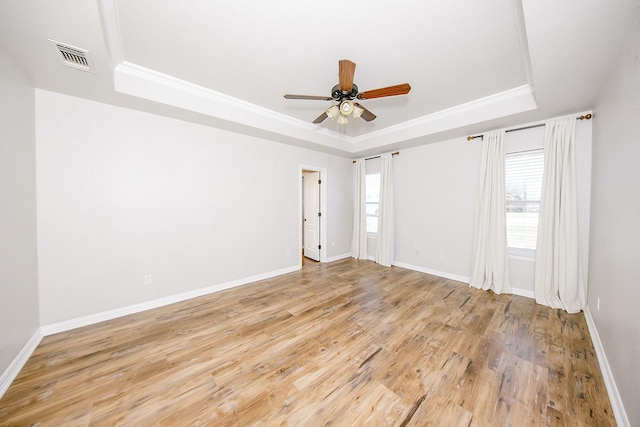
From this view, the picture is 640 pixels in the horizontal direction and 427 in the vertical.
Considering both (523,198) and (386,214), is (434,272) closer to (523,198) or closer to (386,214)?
(386,214)

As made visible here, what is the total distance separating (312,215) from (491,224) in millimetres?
3447

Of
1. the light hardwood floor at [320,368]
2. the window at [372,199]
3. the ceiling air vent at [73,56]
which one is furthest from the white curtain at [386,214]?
the ceiling air vent at [73,56]

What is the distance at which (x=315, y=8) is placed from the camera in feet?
5.46

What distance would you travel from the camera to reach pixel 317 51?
2121 mm

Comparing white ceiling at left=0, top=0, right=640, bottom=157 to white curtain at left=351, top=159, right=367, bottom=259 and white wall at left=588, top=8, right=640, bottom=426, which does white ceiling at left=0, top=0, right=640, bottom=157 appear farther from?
white curtain at left=351, top=159, right=367, bottom=259

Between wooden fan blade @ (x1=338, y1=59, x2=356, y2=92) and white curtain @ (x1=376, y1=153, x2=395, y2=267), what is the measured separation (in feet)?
9.43

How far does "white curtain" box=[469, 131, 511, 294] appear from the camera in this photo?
3309 millimetres

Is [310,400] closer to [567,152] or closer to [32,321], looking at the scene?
[32,321]

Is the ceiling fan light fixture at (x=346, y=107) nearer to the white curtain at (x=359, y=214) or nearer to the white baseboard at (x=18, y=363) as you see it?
the white curtain at (x=359, y=214)

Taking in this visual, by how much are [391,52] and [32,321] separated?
14.2ft

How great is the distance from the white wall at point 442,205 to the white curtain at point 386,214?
0.14m

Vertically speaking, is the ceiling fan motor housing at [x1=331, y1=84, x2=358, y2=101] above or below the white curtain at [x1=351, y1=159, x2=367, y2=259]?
above

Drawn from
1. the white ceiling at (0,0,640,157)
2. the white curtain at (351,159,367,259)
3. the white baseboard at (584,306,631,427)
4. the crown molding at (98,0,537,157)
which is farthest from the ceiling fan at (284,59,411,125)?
the white curtain at (351,159,367,259)

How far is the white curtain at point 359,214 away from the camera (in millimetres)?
5316
